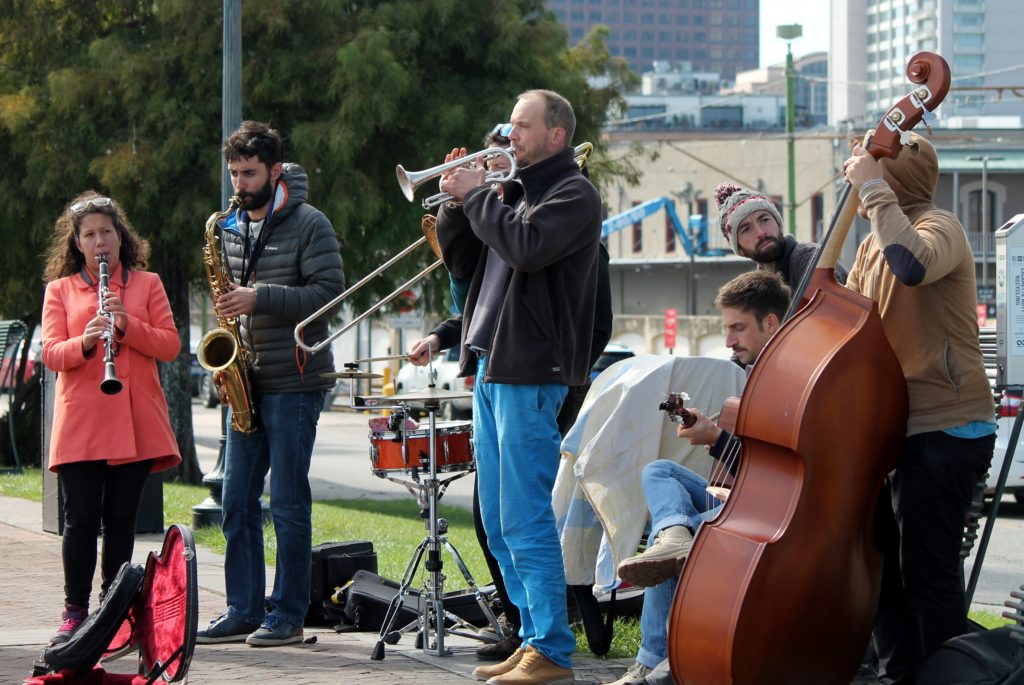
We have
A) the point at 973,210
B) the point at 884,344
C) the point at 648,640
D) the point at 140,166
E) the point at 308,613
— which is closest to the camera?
the point at 884,344

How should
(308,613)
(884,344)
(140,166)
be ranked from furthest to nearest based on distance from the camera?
(140,166), (308,613), (884,344)

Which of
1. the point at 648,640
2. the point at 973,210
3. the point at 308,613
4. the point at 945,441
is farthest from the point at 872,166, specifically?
the point at 973,210

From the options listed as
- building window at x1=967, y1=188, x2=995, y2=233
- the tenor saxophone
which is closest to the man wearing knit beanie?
the tenor saxophone

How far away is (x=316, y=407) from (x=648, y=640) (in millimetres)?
1928

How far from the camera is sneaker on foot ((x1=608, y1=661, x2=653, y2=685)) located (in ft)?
16.9

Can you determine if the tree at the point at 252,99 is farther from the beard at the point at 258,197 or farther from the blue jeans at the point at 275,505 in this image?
the blue jeans at the point at 275,505

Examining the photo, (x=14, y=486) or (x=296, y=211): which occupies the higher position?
(x=296, y=211)

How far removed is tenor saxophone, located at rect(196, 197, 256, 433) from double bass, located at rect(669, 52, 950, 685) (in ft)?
8.25

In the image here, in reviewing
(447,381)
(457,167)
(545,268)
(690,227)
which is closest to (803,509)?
(545,268)

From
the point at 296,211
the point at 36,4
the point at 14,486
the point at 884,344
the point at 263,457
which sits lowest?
the point at 14,486

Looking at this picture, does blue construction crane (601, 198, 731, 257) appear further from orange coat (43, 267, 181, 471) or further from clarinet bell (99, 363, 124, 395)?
clarinet bell (99, 363, 124, 395)

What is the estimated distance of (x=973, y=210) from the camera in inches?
2261

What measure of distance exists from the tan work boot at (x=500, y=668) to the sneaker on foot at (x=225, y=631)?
4.32 ft

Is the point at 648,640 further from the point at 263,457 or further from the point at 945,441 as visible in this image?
the point at 263,457
